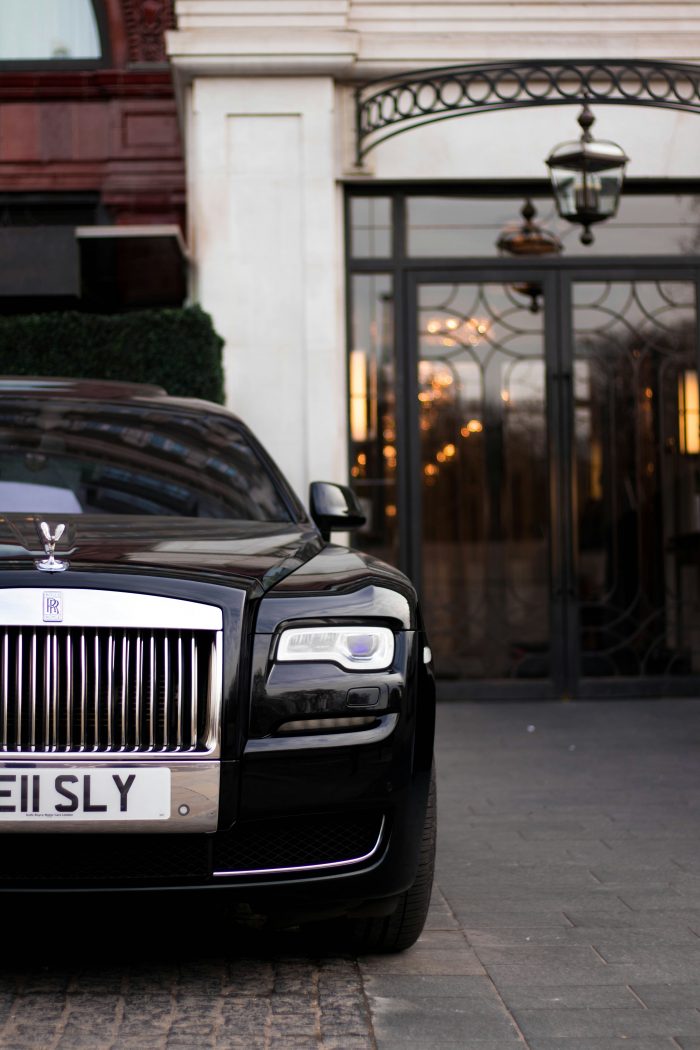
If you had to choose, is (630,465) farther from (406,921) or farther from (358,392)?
(406,921)

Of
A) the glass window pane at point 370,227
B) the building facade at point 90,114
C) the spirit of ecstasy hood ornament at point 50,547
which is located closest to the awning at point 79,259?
the glass window pane at point 370,227

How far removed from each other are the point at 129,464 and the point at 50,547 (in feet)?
4.44

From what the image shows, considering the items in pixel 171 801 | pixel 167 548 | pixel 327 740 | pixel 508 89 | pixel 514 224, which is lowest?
pixel 171 801

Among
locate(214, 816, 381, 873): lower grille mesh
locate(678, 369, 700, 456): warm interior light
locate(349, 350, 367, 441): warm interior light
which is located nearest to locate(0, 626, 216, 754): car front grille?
locate(214, 816, 381, 873): lower grille mesh

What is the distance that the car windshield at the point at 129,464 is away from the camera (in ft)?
15.0

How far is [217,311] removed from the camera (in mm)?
9594

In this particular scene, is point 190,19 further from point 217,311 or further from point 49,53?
point 49,53

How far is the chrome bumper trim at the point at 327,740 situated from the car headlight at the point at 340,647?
0.47ft

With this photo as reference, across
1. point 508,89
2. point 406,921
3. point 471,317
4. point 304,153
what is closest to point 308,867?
point 406,921

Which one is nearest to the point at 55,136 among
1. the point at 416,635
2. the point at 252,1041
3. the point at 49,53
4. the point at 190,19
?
the point at 49,53

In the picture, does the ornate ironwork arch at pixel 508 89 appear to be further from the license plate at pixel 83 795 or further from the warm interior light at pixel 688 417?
the license plate at pixel 83 795

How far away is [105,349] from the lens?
920cm

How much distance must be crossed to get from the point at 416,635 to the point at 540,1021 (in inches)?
38.5

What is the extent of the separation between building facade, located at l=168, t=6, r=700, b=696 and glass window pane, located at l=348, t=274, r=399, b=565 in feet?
0.05
